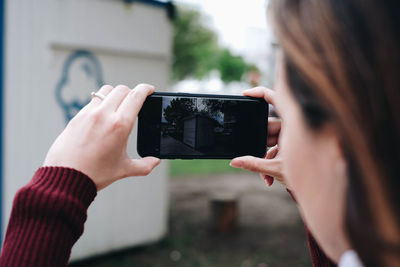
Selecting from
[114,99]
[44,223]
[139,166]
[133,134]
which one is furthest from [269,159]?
[133,134]

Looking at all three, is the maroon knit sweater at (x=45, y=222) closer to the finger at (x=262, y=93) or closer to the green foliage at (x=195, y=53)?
the finger at (x=262, y=93)

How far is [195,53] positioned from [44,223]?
87.8 feet

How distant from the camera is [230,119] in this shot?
1.56m

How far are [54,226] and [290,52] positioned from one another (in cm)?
65

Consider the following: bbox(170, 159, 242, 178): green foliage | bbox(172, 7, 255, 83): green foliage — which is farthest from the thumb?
bbox(172, 7, 255, 83): green foliage

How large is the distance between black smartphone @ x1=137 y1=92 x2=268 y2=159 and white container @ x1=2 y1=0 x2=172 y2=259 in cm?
245

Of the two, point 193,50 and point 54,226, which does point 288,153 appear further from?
point 193,50

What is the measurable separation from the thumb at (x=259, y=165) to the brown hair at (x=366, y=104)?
2.32 feet

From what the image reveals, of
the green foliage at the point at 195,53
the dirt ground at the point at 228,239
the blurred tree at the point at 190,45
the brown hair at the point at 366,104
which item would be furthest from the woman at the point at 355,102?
the green foliage at the point at 195,53

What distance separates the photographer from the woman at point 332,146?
64 centimetres

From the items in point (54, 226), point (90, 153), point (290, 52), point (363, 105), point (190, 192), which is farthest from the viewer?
point (190, 192)

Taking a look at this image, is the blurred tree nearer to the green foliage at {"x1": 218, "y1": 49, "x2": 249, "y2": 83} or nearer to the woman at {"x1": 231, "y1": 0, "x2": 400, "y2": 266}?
the green foliage at {"x1": 218, "y1": 49, "x2": 249, "y2": 83}

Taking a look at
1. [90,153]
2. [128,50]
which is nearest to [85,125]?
[90,153]

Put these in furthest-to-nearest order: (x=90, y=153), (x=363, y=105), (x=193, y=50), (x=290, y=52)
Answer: (x=193, y=50) → (x=90, y=153) → (x=290, y=52) → (x=363, y=105)
